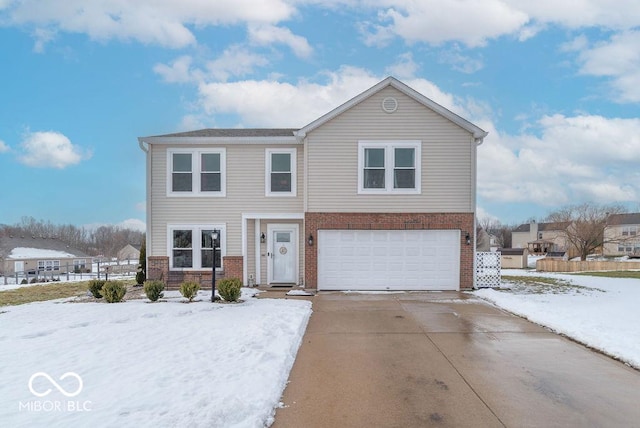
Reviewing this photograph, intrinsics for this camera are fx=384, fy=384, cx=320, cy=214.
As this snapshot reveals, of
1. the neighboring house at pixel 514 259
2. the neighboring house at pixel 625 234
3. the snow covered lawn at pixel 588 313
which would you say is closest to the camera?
the snow covered lawn at pixel 588 313

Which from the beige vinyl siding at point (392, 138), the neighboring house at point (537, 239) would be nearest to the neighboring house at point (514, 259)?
the neighboring house at point (537, 239)

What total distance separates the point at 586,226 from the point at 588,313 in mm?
42905

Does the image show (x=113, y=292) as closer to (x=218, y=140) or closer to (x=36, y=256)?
(x=218, y=140)

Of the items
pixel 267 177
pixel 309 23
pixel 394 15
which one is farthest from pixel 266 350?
pixel 394 15

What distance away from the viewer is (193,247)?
1341 cm

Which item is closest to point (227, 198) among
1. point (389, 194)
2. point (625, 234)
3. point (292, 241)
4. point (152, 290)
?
point (292, 241)

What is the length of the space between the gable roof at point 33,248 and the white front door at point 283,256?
40882 millimetres

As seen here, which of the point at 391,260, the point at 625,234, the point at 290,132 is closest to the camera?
the point at 391,260

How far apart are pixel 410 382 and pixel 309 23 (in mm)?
11694

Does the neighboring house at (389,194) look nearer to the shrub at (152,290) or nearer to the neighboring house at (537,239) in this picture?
the shrub at (152,290)

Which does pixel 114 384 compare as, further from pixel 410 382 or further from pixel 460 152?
pixel 460 152

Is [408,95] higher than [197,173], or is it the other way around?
[408,95]

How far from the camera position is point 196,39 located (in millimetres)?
13812

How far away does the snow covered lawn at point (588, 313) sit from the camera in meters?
6.44
